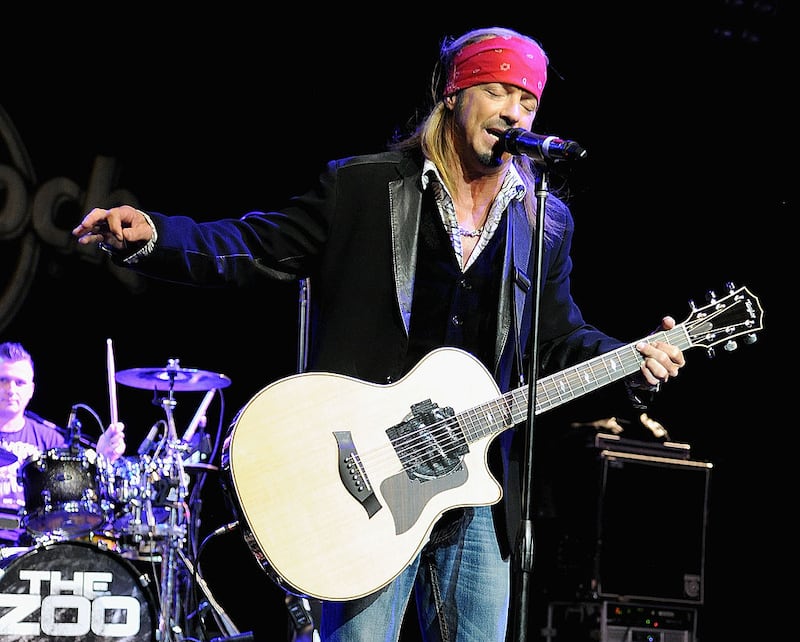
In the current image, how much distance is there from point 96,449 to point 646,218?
3.73 meters

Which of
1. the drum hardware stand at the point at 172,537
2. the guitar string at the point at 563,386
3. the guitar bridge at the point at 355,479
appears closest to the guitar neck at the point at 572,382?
the guitar string at the point at 563,386

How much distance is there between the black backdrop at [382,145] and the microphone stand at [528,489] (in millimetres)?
3652

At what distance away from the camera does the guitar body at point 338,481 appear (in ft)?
7.68

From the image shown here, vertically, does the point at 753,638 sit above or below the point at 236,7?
below

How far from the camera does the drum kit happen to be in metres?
4.99

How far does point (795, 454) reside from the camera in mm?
6113

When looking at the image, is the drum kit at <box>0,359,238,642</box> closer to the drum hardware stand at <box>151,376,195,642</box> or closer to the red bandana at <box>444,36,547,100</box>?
→ the drum hardware stand at <box>151,376,195,642</box>

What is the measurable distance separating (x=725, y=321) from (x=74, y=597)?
12.1ft

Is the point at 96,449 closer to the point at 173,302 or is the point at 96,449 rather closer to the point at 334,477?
the point at 173,302

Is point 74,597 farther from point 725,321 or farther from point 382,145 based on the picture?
point 725,321

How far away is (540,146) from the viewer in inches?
94.2

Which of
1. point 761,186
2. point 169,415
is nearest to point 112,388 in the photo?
point 169,415

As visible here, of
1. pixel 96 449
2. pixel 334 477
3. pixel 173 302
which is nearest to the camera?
pixel 334 477

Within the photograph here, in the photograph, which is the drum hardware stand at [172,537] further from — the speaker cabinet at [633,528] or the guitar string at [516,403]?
the guitar string at [516,403]
